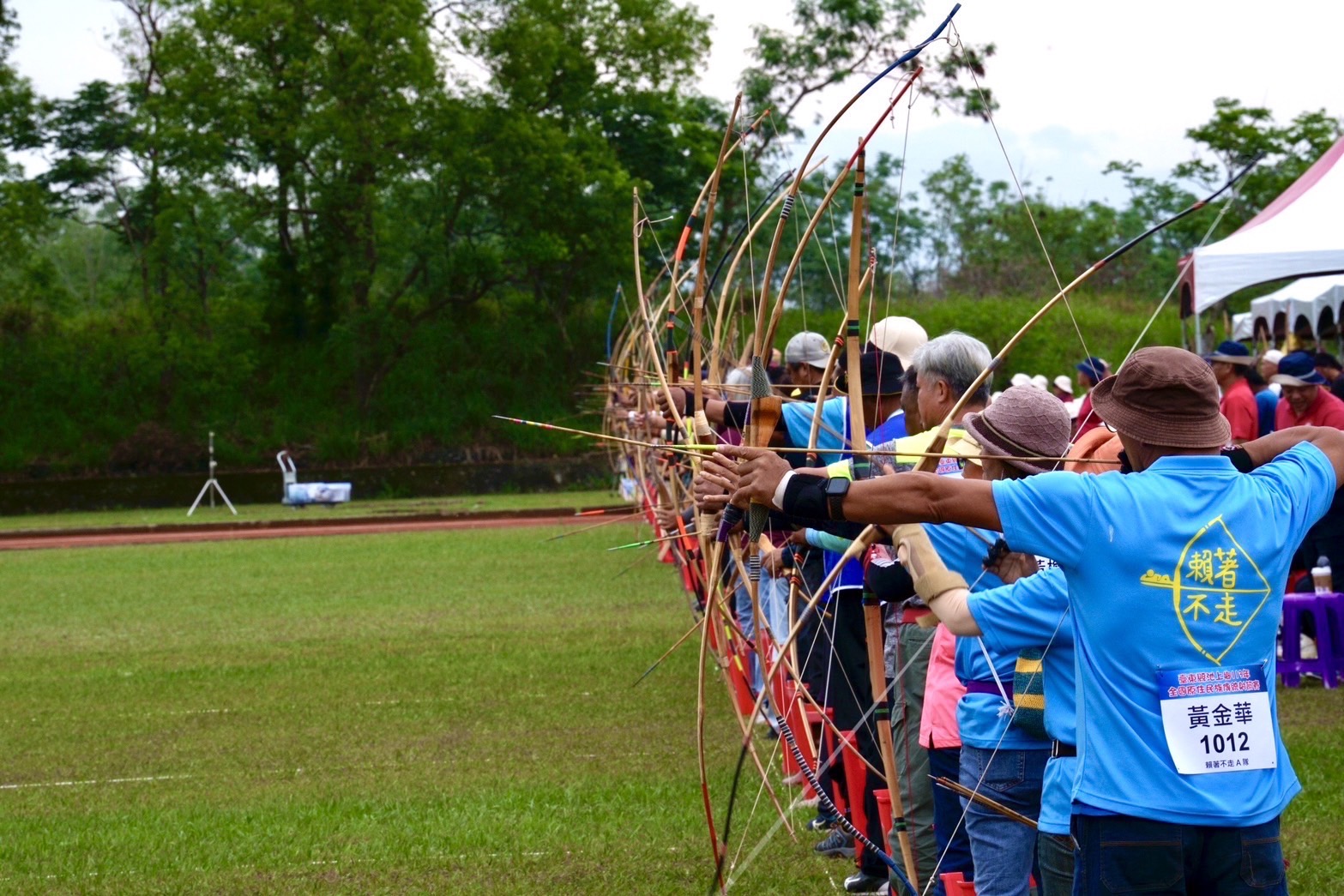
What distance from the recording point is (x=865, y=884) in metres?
4.79

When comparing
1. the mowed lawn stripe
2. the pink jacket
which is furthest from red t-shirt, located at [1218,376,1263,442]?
the pink jacket

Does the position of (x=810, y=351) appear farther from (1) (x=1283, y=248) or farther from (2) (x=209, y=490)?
(2) (x=209, y=490)

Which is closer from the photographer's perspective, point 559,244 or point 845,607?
point 845,607

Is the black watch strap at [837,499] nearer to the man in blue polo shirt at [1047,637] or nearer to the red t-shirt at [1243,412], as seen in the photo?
the man in blue polo shirt at [1047,637]

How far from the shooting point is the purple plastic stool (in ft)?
25.5

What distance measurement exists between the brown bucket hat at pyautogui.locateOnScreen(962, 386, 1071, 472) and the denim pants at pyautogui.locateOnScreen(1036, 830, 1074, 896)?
771 millimetres

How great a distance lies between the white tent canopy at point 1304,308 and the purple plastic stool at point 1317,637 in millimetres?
6913

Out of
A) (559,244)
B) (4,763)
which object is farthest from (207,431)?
(4,763)

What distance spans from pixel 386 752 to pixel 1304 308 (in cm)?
1190

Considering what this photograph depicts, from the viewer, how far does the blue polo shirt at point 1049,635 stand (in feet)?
9.56

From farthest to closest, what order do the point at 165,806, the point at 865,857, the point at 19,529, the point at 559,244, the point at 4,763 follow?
1. the point at 559,244
2. the point at 19,529
3. the point at 4,763
4. the point at 165,806
5. the point at 865,857

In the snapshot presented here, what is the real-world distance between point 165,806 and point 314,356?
109 feet

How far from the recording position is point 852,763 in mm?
4945

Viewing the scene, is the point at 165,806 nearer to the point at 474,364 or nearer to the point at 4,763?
the point at 4,763
